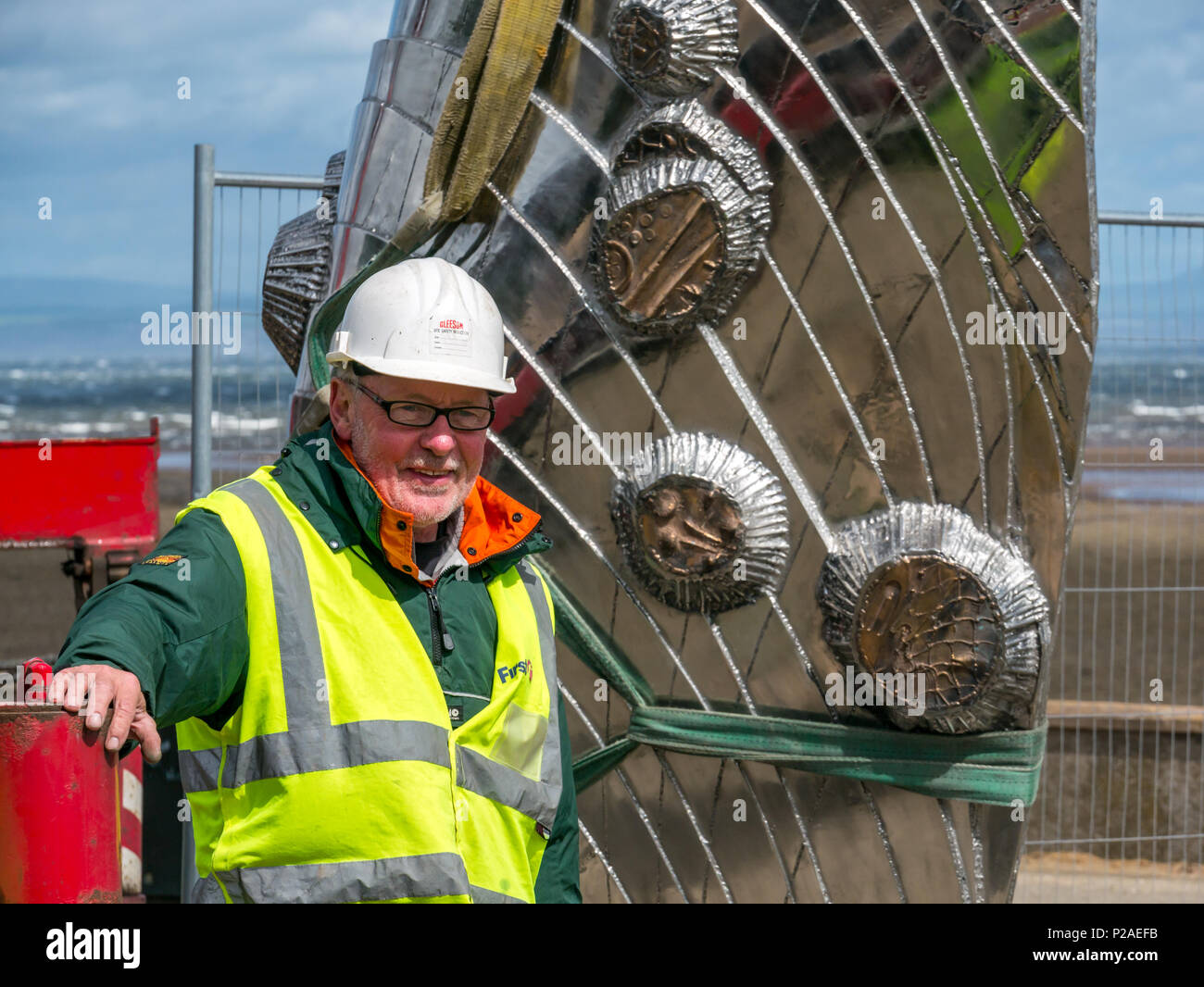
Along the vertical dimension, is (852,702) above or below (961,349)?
below

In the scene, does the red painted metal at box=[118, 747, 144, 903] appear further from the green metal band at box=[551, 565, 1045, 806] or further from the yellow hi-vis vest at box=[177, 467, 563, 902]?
the yellow hi-vis vest at box=[177, 467, 563, 902]

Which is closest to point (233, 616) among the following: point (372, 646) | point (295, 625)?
point (295, 625)

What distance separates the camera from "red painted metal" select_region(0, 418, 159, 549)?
21.0 ft

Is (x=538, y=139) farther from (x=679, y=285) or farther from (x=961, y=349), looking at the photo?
(x=961, y=349)

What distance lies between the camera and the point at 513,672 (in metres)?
2.41

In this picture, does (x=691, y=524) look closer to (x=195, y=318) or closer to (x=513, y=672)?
(x=513, y=672)

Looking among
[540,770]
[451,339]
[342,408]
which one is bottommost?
[540,770]

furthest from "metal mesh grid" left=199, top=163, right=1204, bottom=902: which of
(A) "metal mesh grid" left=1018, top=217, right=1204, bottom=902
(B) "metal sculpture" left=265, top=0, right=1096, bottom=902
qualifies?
(B) "metal sculpture" left=265, top=0, right=1096, bottom=902

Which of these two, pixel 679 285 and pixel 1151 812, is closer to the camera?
pixel 679 285

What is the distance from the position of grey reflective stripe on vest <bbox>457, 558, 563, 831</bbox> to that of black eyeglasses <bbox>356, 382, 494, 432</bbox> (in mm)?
363

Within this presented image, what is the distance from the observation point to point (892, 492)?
3.07 m

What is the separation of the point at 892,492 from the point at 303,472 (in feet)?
4.76
